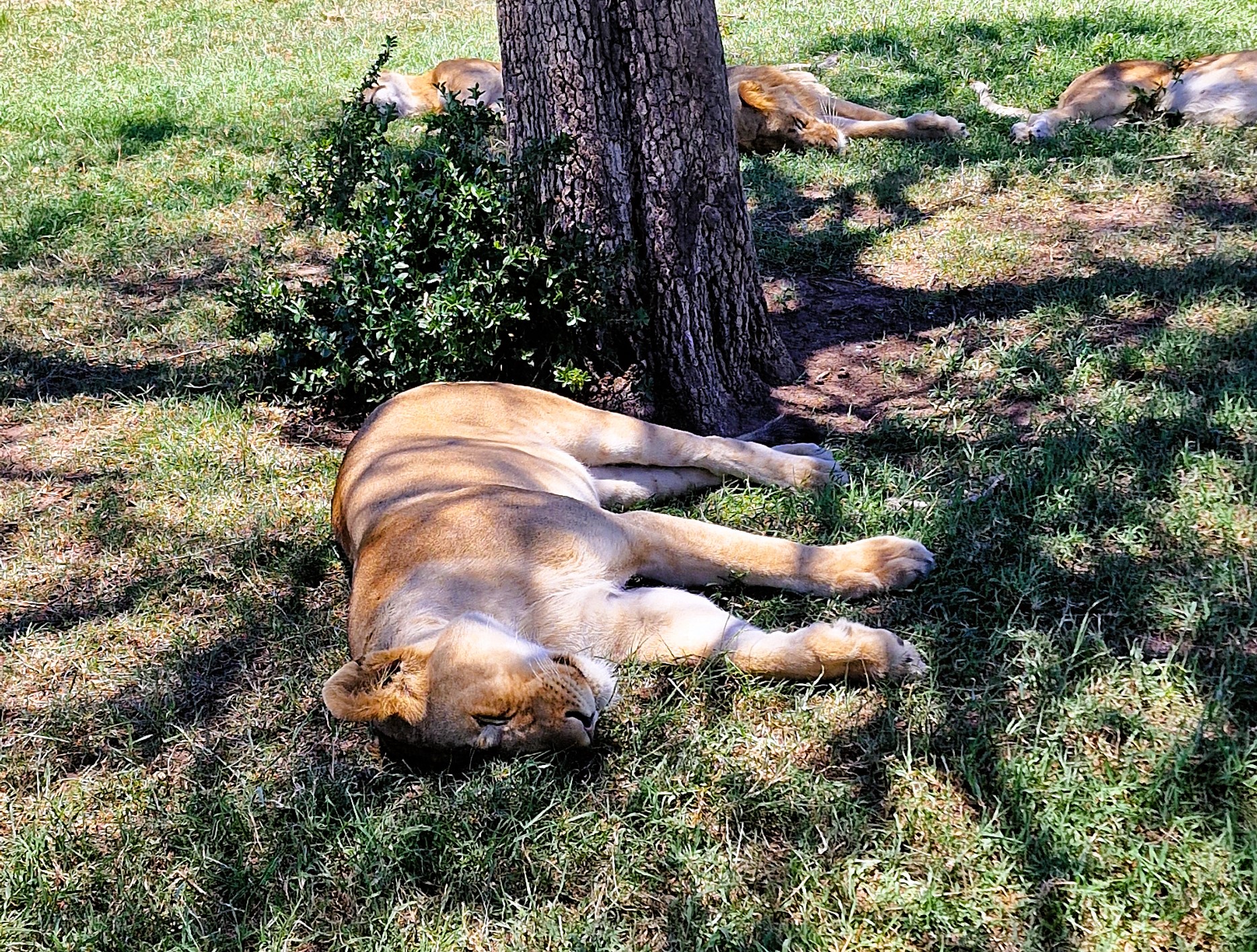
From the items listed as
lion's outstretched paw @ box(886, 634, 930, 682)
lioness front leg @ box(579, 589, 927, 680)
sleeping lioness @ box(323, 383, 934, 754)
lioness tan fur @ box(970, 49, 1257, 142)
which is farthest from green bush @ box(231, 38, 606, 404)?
lioness tan fur @ box(970, 49, 1257, 142)

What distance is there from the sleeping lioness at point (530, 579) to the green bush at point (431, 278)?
1.89 feet

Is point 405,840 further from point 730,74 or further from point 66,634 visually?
point 730,74

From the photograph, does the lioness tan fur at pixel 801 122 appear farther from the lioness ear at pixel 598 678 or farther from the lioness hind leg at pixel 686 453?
A: the lioness ear at pixel 598 678

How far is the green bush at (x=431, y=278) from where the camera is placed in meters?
4.89

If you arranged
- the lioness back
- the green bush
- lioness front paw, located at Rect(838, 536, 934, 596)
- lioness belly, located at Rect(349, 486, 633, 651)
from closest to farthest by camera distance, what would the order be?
lioness belly, located at Rect(349, 486, 633, 651)
lioness front paw, located at Rect(838, 536, 934, 596)
the lioness back
the green bush

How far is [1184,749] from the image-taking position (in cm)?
289

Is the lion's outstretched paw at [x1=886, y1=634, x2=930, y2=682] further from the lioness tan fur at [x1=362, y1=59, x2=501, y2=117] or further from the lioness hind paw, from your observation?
the lioness tan fur at [x1=362, y1=59, x2=501, y2=117]

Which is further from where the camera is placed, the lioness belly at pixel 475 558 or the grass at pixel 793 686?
the lioness belly at pixel 475 558

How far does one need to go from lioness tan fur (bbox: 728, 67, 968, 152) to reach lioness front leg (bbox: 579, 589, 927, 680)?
17.0 feet

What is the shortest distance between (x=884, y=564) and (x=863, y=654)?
49 centimetres

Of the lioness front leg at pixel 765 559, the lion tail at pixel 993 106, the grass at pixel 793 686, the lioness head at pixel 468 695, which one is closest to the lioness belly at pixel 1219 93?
the grass at pixel 793 686

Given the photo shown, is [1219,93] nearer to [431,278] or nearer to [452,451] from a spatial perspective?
[431,278]

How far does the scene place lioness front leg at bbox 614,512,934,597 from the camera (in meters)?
3.73

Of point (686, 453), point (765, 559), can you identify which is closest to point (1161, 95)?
point (686, 453)
